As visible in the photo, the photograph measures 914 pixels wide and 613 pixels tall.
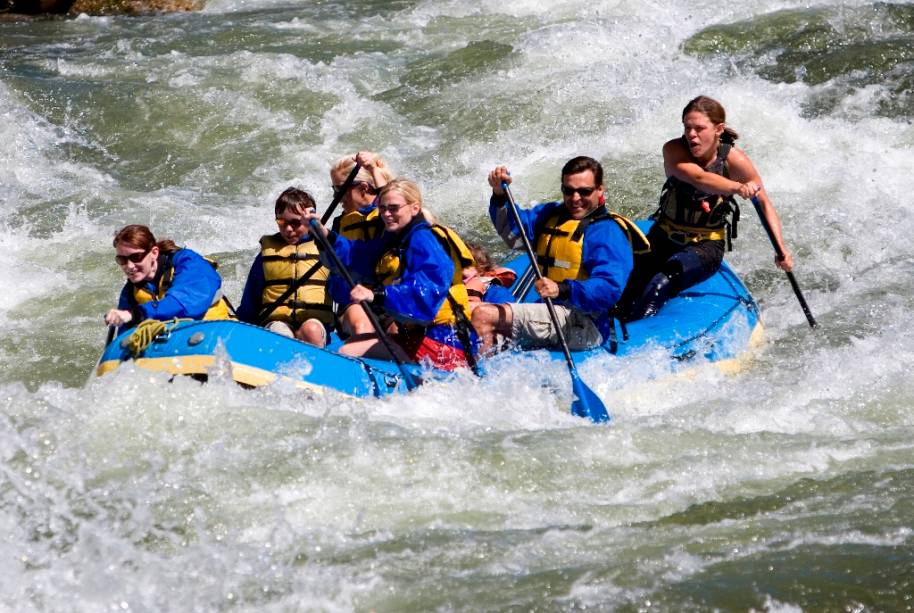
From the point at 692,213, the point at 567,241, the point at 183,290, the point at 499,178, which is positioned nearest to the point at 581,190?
the point at 567,241

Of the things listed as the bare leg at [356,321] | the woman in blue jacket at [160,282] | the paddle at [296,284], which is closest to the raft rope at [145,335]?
the woman in blue jacket at [160,282]

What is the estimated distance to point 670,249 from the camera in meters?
6.55

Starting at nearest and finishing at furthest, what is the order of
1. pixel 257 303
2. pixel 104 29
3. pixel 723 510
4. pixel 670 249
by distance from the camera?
1. pixel 723 510
2. pixel 257 303
3. pixel 670 249
4. pixel 104 29

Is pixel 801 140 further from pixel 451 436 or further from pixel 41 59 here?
pixel 41 59

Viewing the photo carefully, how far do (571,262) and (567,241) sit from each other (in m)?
0.10

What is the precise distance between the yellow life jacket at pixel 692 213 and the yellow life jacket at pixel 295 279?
1783 mm

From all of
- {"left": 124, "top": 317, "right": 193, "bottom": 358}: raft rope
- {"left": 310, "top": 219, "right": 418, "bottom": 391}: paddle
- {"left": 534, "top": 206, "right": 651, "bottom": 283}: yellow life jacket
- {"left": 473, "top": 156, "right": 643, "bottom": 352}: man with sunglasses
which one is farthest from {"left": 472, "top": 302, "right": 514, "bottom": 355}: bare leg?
{"left": 124, "top": 317, "right": 193, "bottom": 358}: raft rope

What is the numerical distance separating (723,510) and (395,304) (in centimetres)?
159

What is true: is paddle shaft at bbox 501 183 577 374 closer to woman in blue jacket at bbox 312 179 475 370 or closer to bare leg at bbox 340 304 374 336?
woman in blue jacket at bbox 312 179 475 370

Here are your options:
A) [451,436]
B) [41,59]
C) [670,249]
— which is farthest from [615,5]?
[451,436]

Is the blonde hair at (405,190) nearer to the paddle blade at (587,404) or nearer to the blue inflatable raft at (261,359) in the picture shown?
the blue inflatable raft at (261,359)

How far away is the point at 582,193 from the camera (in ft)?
18.5

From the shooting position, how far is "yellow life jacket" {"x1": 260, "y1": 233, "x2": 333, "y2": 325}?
5.97 metres

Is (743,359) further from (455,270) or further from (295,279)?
(295,279)
